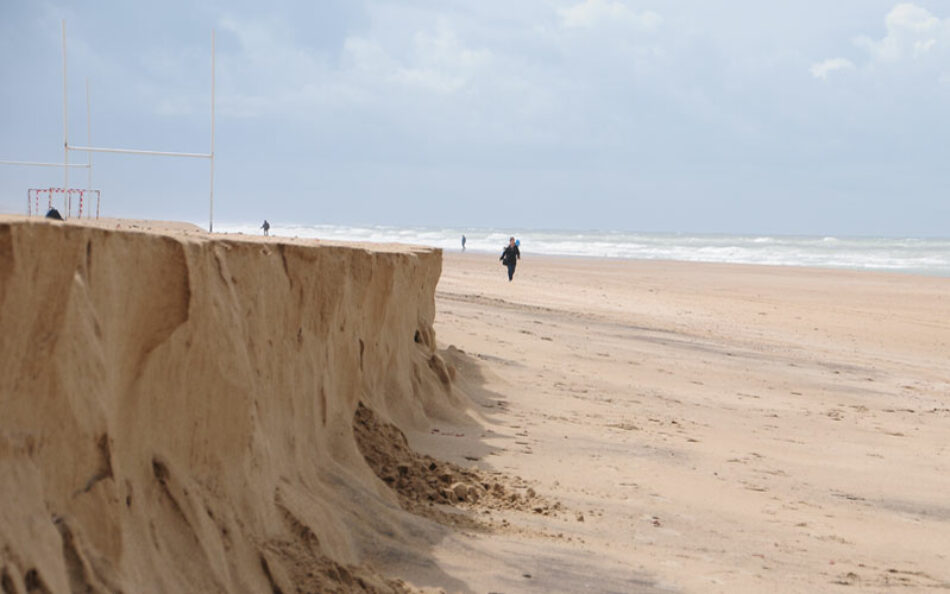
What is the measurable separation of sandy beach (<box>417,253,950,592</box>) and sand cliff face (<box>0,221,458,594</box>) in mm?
968

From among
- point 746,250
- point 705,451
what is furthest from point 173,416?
point 746,250

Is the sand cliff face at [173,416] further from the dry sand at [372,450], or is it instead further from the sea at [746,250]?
the sea at [746,250]

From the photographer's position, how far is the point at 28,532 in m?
2.88

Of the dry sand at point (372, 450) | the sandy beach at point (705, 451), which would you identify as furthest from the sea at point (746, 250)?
the dry sand at point (372, 450)

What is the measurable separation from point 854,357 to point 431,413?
34.7 ft

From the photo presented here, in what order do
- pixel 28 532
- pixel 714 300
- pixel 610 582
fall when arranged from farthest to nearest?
pixel 714 300
pixel 610 582
pixel 28 532

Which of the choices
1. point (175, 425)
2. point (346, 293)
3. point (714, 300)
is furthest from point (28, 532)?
point (714, 300)

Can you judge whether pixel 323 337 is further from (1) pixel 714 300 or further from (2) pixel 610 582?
(1) pixel 714 300

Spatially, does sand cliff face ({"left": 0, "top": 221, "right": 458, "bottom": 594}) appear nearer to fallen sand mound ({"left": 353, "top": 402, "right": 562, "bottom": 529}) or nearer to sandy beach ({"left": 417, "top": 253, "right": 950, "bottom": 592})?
fallen sand mound ({"left": 353, "top": 402, "right": 562, "bottom": 529})

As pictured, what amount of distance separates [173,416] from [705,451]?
18.6 feet

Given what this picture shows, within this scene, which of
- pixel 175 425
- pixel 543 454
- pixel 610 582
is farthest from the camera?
pixel 543 454

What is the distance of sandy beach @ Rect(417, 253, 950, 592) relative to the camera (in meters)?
5.64

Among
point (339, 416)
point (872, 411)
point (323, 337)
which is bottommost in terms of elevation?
point (872, 411)

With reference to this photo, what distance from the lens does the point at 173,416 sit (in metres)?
3.81
